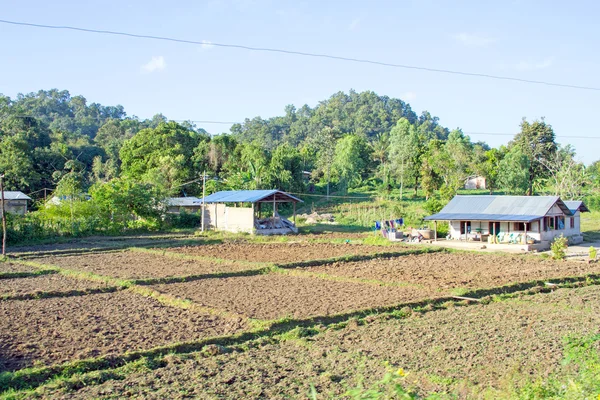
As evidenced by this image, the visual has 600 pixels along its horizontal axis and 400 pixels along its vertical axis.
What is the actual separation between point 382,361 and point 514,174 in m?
41.6

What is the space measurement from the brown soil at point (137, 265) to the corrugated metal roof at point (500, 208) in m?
12.8

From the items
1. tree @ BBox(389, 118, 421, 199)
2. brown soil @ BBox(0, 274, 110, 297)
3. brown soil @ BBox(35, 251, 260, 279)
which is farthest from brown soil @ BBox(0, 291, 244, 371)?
tree @ BBox(389, 118, 421, 199)

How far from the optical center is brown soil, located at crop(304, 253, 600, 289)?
684 inches

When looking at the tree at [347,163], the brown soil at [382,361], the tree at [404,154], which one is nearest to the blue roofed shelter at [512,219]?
the brown soil at [382,361]

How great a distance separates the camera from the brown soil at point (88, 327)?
9844 mm

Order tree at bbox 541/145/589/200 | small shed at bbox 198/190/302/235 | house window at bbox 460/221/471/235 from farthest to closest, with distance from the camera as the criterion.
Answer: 1. tree at bbox 541/145/589/200
2. small shed at bbox 198/190/302/235
3. house window at bbox 460/221/471/235

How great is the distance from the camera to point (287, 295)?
15156mm

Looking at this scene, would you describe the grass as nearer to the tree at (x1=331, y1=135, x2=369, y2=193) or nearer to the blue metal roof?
the blue metal roof

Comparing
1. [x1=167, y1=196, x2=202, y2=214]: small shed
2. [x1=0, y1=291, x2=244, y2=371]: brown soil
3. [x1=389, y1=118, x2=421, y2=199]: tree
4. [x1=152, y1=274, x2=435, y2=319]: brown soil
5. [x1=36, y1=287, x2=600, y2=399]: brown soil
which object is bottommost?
[x1=36, y1=287, x2=600, y2=399]: brown soil

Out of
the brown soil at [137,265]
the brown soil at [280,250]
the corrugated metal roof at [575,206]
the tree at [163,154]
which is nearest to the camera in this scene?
the brown soil at [137,265]

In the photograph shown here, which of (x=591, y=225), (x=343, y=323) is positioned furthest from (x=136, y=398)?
(x=591, y=225)

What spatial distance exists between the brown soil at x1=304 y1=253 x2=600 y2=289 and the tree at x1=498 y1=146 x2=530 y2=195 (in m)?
25.2

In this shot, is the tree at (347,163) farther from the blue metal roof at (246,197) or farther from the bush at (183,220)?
the bush at (183,220)

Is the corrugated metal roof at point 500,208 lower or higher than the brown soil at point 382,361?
higher
